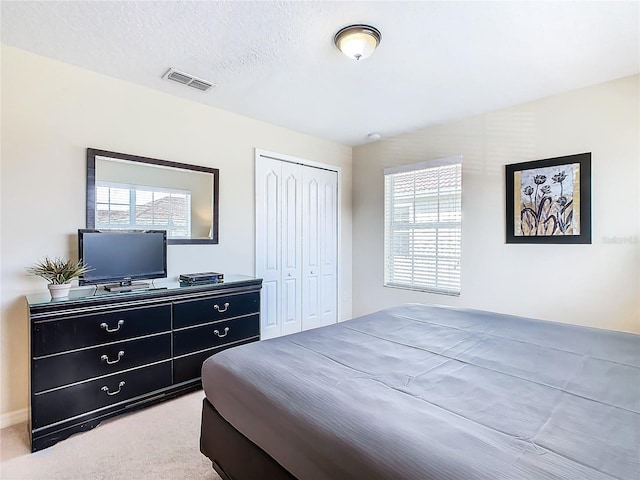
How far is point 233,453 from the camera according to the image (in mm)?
1447

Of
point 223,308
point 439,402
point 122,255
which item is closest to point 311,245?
point 223,308

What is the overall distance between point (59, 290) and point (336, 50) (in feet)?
8.03

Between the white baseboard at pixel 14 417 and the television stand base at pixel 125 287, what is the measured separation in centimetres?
100

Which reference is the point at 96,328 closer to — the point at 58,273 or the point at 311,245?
the point at 58,273

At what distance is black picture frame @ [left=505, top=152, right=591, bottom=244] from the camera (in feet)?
9.36

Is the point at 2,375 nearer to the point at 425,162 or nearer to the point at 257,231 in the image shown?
the point at 257,231

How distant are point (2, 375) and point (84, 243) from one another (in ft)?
3.43

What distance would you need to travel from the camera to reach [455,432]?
95cm

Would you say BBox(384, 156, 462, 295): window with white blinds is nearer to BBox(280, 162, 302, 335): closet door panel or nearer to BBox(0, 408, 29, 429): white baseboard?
BBox(280, 162, 302, 335): closet door panel

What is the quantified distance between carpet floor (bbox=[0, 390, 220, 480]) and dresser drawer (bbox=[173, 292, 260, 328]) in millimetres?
686

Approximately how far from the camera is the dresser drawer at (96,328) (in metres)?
1.99

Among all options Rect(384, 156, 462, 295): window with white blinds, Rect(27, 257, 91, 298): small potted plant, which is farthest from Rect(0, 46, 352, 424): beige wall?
Rect(384, 156, 462, 295): window with white blinds

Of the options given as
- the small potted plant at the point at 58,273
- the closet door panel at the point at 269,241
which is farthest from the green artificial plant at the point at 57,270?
the closet door panel at the point at 269,241

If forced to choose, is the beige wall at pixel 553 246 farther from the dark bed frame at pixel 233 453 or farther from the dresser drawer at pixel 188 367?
the dark bed frame at pixel 233 453
